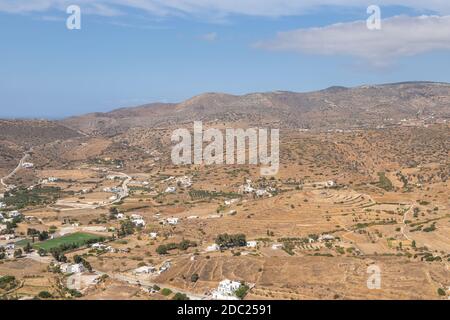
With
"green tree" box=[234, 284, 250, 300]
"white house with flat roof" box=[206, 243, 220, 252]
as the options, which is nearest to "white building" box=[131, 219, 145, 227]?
"white house with flat roof" box=[206, 243, 220, 252]

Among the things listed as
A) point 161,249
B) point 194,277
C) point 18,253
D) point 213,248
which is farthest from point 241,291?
point 18,253

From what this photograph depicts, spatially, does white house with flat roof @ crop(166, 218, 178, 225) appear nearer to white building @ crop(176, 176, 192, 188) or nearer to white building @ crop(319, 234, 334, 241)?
white building @ crop(319, 234, 334, 241)

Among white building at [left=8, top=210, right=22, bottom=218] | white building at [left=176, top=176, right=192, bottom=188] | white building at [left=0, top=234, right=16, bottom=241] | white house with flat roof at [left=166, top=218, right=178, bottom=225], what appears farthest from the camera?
white building at [left=176, top=176, right=192, bottom=188]

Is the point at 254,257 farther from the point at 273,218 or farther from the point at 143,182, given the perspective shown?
the point at 143,182

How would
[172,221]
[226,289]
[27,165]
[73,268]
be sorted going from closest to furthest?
[226,289] < [73,268] < [172,221] < [27,165]

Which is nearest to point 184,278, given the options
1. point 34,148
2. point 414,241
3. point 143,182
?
point 414,241

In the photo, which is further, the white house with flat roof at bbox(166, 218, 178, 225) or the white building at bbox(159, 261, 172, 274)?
the white house with flat roof at bbox(166, 218, 178, 225)

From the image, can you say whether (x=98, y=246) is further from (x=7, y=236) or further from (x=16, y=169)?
(x=16, y=169)
